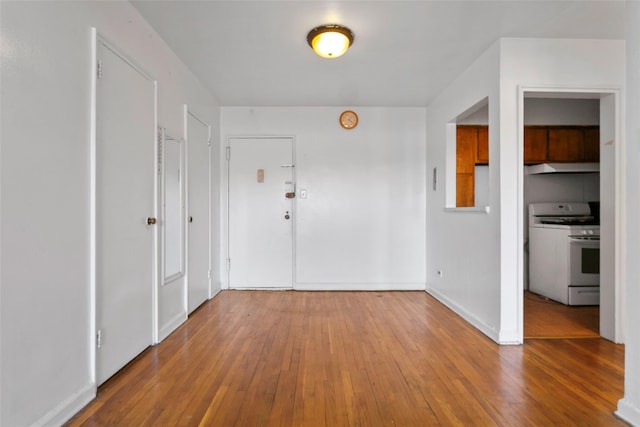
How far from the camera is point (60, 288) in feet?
5.39

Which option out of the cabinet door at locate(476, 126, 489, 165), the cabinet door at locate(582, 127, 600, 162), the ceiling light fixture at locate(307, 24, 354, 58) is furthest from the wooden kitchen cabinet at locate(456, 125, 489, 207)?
the ceiling light fixture at locate(307, 24, 354, 58)

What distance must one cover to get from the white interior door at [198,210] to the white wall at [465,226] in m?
2.70

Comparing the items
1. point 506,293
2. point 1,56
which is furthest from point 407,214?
point 1,56

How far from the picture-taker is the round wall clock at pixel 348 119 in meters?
4.49

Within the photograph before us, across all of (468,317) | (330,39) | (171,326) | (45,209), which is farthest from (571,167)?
(45,209)

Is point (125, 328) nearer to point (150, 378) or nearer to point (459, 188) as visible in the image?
point (150, 378)

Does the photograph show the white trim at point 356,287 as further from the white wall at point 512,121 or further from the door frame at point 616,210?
the door frame at point 616,210

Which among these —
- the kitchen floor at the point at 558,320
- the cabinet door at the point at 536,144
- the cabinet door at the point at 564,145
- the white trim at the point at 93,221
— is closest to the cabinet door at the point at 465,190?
the cabinet door at the point at 536,144

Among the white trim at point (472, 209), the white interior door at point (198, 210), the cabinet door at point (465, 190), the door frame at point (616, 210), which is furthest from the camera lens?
the cabinet door at point (465, 190)

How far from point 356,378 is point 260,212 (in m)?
2.84

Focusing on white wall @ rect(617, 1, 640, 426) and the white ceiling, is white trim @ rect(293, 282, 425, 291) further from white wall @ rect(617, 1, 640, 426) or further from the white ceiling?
white wall @ rect(617, 1, 640, 426)

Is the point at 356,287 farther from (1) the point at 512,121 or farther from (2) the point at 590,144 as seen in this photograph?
(2) the point at 590,144

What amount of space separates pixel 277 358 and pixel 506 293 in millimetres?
1815

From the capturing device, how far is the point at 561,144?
4.36 m
